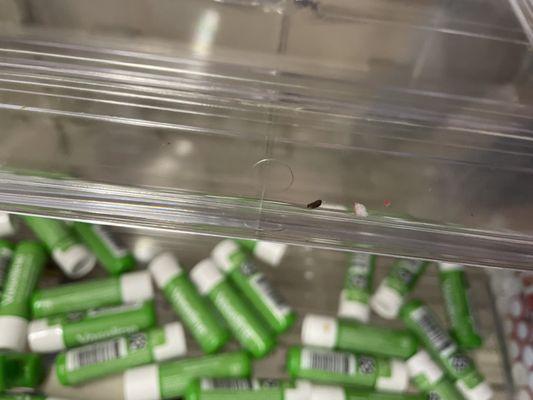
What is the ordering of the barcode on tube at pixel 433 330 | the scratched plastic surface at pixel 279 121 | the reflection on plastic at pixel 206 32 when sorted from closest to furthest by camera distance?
1. the scratched plastic surface at pixel 279 121
2. the reflection on plastic at pixel 206 32
3. the barcode on tube at pixel 433 330

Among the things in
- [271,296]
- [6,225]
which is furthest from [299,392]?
[6,225]

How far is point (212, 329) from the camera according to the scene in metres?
0.97

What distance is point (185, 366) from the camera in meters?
0.96

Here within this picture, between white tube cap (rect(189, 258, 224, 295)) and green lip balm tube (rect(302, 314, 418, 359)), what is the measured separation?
0.59 feet

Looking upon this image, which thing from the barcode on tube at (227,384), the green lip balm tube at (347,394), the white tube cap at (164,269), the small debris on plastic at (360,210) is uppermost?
the small debris on plastic at (360,210)

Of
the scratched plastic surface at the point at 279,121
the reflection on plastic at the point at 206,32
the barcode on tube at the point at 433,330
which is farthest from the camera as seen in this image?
the barcode on tube at the point at 433,330

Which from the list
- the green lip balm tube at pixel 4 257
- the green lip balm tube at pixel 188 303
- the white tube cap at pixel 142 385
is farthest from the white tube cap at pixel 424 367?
the green lip balm tube at pixel 4 257

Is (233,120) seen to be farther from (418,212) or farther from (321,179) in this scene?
(418,212)

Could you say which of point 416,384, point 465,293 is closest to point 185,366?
point 416,384

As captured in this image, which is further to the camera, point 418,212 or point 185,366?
point 185,366

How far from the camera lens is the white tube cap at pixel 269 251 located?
102 centimetres

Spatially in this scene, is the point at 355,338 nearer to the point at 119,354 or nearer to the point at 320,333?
the point at 320,333

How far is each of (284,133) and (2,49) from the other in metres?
0.44

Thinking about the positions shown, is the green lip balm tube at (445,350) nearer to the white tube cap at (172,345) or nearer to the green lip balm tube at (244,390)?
the green lip balm tube at (244,390)
